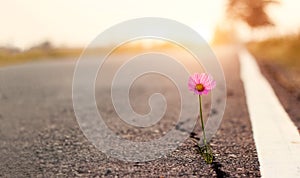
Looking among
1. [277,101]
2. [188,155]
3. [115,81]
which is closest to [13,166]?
[188,155]

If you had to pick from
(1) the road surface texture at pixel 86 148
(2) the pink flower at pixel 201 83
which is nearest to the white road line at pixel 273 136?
(1) the road surface texture at pixel 86 148

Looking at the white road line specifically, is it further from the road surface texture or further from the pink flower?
the pink flower

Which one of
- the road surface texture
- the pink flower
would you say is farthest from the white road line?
the pink flower

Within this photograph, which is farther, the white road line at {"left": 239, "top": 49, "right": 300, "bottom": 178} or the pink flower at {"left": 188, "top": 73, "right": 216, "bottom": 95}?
the pink flower at {"left": 188, "top": 73, "right": 216, "bottom": 95}

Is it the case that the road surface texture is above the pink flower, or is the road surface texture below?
below

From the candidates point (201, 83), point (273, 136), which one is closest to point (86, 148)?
point (201, 83)

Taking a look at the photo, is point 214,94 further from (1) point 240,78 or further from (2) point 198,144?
(2) point 198,144

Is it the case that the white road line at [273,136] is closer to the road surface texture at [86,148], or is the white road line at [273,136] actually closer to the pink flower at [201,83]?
the road surface texture at [86,148]
